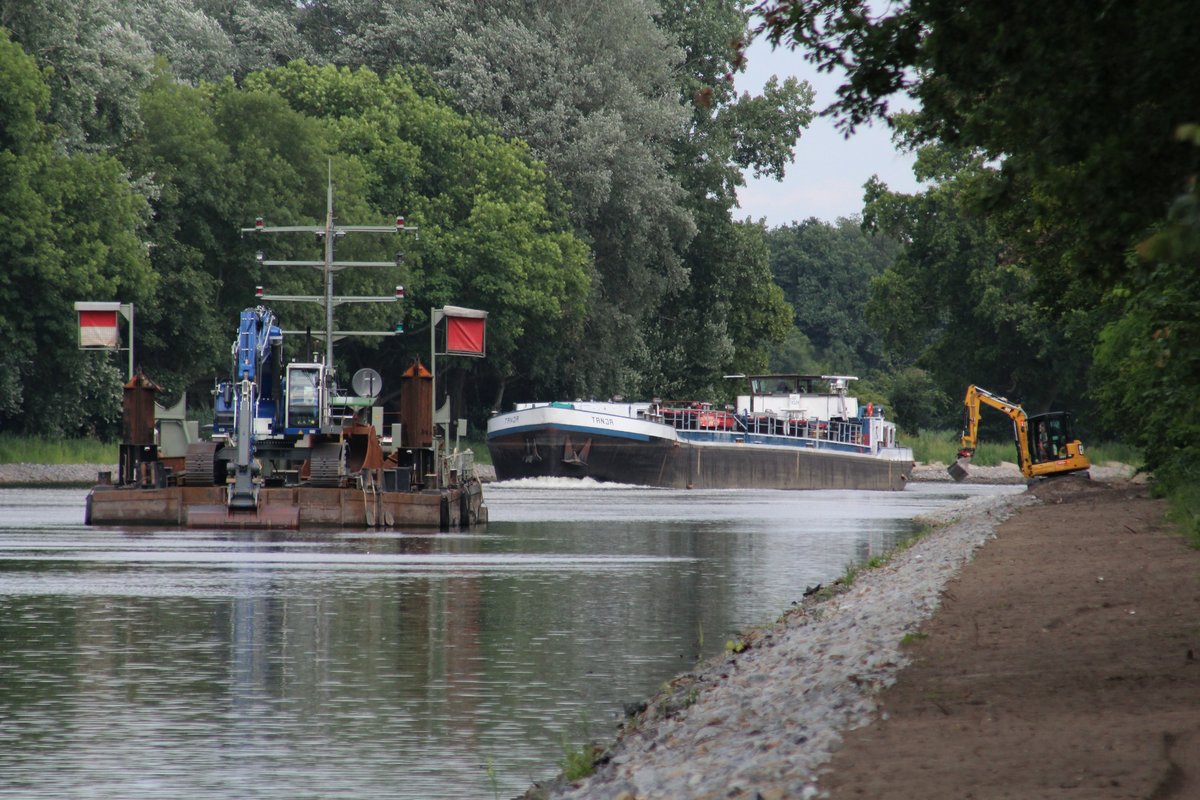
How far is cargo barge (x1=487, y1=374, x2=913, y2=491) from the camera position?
271 feet

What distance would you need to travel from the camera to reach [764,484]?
9188cm

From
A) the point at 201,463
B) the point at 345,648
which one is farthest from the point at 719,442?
the point at 345,648

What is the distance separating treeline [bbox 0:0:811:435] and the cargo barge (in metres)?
4.25

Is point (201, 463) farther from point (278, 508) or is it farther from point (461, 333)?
point (461, 333)

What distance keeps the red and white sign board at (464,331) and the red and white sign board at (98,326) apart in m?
8.97

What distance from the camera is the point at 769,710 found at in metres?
13.7

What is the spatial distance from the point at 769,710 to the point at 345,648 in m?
8.12

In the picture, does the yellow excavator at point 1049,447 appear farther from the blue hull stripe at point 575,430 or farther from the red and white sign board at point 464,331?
the blue hull stripe at point 575,430

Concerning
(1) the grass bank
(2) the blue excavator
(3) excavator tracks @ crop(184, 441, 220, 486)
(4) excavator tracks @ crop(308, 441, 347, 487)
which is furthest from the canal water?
(1) the grass bank

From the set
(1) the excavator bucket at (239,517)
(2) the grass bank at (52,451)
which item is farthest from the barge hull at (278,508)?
(2) the grass bank at (52,451)

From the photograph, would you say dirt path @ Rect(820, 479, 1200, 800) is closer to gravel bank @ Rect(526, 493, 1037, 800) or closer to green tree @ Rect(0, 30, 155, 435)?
gravel bank @ Rect(526, 493, 1037, 800)

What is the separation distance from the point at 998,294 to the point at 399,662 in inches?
2869

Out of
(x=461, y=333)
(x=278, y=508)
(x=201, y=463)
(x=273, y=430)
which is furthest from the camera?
(x=273, y=430)

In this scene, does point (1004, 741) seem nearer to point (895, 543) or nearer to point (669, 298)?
point (895, 543)
